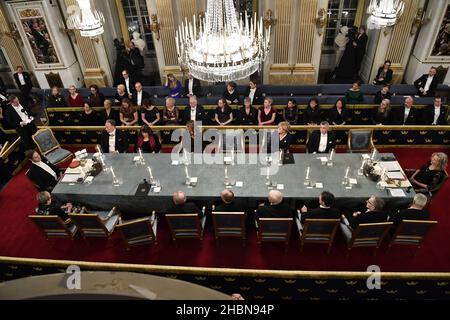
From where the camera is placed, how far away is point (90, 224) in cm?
553

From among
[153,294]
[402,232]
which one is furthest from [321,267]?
[153,294]

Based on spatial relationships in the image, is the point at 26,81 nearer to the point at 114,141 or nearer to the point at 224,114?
the point at 114,141

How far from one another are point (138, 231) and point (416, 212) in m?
4.12

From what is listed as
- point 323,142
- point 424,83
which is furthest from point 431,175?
point 424,83

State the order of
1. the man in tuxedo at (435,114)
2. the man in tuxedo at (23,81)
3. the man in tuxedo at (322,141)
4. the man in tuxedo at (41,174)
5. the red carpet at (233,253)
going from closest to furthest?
the red carpet at (233,253), the man in tuxedo at (41,174), the man in tuxedo at (322,141), the man in tuxedo at (435,114), the man in tuxedo at (23,81)

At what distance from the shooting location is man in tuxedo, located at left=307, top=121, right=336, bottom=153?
22.4ft

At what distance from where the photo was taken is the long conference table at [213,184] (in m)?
Result: 5.73

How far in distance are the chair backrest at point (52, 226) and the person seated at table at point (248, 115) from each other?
173 inches

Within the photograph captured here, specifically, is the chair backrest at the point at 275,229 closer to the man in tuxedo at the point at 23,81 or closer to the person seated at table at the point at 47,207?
the person seated at table at the point at 47,207

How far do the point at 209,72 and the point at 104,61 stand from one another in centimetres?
747

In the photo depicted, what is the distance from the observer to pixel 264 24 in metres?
9.88

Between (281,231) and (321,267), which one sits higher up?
(281,231)

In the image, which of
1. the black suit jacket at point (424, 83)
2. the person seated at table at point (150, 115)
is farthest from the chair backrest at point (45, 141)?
the black suit jacket at point (424, 83)

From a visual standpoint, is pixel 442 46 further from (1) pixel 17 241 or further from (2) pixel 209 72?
(1) pixel 17 241
